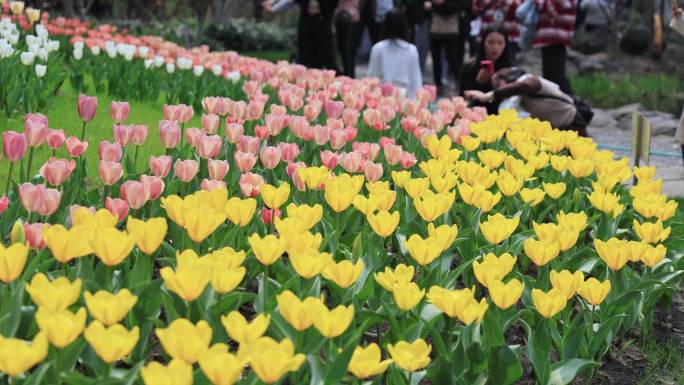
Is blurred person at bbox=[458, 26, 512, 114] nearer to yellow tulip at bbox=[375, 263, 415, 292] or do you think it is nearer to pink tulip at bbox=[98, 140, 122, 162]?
pink tulip at bbox=[98, 140, 122, 162]

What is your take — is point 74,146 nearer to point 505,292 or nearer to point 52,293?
point 52,293

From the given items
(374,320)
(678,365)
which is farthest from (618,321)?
(374,320)

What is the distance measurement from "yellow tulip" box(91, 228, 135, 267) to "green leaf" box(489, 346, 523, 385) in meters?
0.90

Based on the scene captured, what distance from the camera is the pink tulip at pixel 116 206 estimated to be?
2.74 metres

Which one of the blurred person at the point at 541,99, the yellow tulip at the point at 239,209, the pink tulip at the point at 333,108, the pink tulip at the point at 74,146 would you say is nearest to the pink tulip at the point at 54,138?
the pink tulip at the point at 74,146

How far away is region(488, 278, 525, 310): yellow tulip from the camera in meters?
2.43

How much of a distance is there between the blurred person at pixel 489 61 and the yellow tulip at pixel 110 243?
18.1ft

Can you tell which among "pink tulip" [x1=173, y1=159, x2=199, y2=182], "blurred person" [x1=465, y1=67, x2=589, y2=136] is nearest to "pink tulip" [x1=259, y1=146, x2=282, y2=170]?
"pink tulip" [x1=173, y1=159, x2=199, y2=182]

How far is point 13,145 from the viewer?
3.04 m

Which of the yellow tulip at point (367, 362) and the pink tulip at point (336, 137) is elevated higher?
the yellow tulip at point (367, 362)

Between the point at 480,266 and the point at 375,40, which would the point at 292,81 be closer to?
the point at 480,266

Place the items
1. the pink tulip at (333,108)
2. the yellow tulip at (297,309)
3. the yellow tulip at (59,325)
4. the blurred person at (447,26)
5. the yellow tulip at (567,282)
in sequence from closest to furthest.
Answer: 1. the yellow tulip at (59,325)
2. the yellow tulip at (297,309)
3. the yellow tulip at (567,282)
4. the pink tulip at (333,108)
5. the blurred person at (447,26)

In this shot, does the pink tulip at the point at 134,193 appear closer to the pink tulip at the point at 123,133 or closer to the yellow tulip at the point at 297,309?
the pink tulip at the point at 123,133

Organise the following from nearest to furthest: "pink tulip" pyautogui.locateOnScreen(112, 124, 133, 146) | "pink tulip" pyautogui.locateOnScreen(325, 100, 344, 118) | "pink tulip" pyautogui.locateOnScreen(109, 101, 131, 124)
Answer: "pink tulip" pyautogui.locateOnScreen(112, 124, 133, 146) < "pink tulip" pyautogui.locateOnScreen(109, 101, 131, 124) < "pink tulip" pyautogui.locateOnScreen(325, 100, 344, 118)
